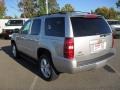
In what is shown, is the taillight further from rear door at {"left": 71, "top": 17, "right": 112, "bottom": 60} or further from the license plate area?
the license plate area

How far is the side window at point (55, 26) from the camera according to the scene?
5.91 metres

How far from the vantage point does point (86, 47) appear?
227 inches

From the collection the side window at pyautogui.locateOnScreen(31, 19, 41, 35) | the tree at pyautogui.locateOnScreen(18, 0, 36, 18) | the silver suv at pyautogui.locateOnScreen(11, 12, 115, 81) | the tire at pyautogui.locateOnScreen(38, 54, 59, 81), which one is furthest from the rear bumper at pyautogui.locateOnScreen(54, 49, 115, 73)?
the tree at pyautogui.locateOnScreen(18, 0, 36, 18)

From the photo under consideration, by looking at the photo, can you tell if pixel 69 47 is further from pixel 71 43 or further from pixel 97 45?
pixel 97 45

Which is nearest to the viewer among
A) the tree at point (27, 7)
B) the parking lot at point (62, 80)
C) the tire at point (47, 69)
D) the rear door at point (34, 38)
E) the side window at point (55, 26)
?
the side window at point (55, 26)

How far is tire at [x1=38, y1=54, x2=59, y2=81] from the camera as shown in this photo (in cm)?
646

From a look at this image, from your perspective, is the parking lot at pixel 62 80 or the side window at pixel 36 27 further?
the side window at pixel 36 27

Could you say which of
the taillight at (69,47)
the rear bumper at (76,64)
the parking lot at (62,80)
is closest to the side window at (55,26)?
the taillight at (69,47)

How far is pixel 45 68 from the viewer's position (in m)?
6.85

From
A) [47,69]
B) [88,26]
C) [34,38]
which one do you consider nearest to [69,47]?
[88,26]

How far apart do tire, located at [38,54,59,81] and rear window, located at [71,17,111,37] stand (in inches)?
50.9

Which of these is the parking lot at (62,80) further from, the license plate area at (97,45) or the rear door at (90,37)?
the license plate area at (97,45)

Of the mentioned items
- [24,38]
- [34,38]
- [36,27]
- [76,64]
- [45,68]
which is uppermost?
[36,27]

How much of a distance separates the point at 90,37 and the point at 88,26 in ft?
1.08
